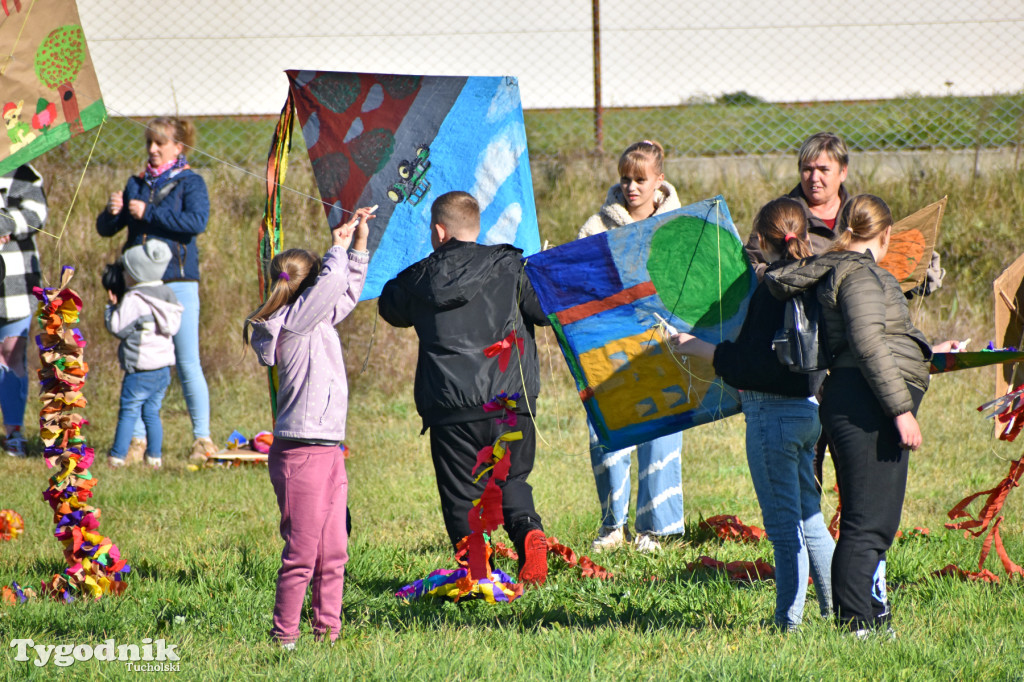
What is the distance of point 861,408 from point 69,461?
125 inches

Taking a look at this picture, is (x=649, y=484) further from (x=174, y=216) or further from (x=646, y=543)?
(x=174, y=216)

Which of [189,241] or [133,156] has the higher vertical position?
[133,156]

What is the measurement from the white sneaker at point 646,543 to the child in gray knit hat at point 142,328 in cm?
349

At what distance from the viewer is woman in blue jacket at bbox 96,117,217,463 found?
20.4ft

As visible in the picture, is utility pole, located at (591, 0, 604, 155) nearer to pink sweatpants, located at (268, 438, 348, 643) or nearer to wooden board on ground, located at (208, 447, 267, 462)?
wooden board on ground, located at (208, 447, 267, 462)

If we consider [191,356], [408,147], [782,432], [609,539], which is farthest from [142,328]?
[782,432]

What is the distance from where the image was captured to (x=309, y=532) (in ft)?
11.1

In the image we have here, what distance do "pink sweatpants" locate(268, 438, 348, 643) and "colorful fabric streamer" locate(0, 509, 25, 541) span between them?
Answer: 7.61 feet

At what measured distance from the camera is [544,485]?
575 cm

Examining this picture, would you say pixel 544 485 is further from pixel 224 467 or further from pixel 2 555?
pixel 2 555

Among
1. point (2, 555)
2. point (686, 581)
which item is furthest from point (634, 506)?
point (2, 555)

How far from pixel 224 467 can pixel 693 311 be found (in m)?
3.91

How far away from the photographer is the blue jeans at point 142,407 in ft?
20.7

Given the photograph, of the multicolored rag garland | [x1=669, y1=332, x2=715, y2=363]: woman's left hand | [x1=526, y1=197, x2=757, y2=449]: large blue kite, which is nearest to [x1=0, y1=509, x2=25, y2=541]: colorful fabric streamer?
the multicolored rag garland
